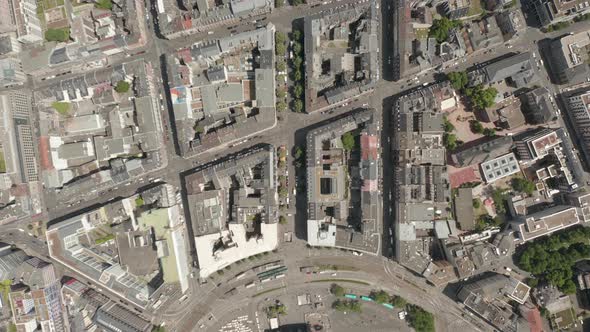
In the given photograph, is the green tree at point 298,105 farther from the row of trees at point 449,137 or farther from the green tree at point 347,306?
the green tree at point 347,306

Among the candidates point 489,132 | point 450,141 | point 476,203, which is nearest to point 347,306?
point 476,203

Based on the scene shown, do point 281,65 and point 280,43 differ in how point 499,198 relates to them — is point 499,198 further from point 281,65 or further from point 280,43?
point 280,43

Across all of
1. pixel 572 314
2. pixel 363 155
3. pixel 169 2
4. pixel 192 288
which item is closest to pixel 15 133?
pixel 169 2

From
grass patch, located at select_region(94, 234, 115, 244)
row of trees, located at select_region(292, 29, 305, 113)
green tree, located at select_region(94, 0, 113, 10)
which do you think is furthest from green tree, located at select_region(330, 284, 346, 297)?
green tree, located at select_region(94, 0, 113, 10)

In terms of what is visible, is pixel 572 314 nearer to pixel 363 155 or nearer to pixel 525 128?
pixel 525 128

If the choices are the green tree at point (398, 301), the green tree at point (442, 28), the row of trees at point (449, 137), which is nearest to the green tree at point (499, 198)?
the row of trees at point (449, 137)

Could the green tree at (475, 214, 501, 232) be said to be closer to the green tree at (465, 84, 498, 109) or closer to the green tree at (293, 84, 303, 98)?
the green tree at (465, 84, 498, 109)
